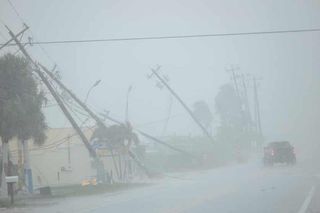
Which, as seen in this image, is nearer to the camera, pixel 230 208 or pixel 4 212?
pixel 230 208

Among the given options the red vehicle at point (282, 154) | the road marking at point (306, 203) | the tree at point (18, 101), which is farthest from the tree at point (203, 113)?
the road marking at point (306, 203)

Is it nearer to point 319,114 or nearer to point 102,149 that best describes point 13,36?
point 102,149

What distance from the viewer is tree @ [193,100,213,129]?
92562 mm

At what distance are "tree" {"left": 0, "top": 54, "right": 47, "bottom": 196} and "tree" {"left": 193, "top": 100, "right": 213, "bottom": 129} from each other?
2502 inches

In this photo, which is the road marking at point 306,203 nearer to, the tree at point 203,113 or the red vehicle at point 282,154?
the red vehicle at point 282,154

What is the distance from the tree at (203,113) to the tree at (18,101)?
63.6 meters

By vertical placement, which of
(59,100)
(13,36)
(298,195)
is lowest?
(298,195)

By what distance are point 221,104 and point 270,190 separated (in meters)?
63.0

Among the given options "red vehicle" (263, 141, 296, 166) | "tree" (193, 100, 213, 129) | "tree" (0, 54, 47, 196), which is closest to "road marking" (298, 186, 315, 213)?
"tree" (0, 54, 47, 196)

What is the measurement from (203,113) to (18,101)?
2602 inches

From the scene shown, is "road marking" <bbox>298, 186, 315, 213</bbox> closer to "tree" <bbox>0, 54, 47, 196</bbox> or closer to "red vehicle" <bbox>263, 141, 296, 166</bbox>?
"tree" <bbox>0, 54, 47, 196</bbox>

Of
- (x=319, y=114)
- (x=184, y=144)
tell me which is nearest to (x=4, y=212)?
(x=184, y=144)

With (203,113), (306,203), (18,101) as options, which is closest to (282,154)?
(18,101)

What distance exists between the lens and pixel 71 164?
51062 millimetres
